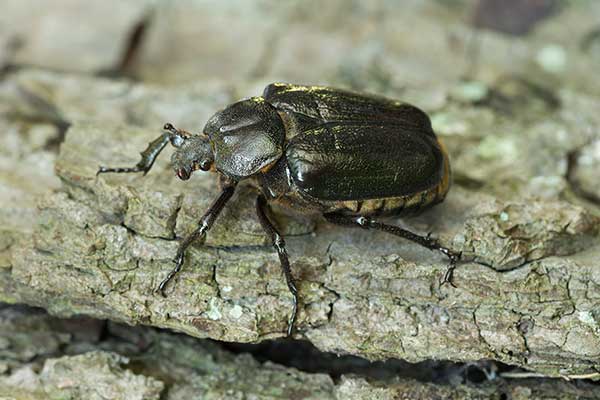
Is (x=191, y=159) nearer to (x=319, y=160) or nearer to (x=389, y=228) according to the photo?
(x=319, y=160)

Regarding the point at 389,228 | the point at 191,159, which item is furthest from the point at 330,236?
the point at 191,159

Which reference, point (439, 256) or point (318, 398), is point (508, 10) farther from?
point (318, 398)

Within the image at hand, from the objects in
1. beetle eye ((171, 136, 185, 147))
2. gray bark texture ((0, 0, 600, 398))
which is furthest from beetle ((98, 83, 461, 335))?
gray bark texture ((0, 0, 600, 398))

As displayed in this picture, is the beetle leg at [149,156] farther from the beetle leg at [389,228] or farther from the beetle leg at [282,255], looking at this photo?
the beetle leg at [389,228]

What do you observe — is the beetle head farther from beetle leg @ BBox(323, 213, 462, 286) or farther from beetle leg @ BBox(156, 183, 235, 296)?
beetle leg @ BBox(323, 213, 462, 286)

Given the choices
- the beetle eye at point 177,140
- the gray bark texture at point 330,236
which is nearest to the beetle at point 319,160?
the beetle eye at point 177,140

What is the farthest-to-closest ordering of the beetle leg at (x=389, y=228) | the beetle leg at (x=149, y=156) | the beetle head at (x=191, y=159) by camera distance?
the beetle leg at (x=149, y=156) → the beetle head at (x=191, y=159) → the beetle leg at (x=389, y=228)

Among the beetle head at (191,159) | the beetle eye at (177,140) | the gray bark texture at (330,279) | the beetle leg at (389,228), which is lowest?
the gray bark texture at (330,279)

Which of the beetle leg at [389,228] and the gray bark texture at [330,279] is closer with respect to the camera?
the gray bark texture at [330,279]

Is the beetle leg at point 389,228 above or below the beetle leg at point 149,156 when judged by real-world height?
below
